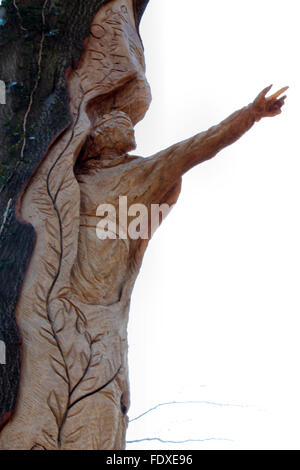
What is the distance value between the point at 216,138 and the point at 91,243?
2.49 ft

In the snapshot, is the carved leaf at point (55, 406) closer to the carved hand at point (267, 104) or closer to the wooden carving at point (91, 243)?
the wooden carving at point (91, 243)

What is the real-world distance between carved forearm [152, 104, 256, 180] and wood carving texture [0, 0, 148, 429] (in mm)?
551

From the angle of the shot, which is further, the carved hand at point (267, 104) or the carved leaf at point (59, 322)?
the carved hand at point (267, 104)

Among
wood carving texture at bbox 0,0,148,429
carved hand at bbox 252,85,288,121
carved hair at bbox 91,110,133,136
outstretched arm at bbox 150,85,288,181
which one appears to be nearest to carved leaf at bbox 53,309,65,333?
wood carving texture at bbox 0,0,148,429

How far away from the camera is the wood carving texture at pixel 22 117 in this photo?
405 cm

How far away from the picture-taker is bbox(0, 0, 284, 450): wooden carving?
400 cm

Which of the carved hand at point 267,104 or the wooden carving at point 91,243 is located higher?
the carved hand at point 267,104

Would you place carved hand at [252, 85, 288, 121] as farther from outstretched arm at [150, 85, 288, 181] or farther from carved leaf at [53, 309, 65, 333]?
carved leaf at [53, 309, 65, 333]

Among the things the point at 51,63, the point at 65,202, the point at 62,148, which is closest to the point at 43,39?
the point at 51,63

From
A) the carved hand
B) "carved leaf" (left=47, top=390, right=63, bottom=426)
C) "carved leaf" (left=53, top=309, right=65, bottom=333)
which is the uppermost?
the carved hand

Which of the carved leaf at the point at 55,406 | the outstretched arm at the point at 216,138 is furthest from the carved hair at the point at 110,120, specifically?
the carved leaf at the point at 55,406

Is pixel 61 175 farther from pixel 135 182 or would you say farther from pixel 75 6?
pixel 75 6

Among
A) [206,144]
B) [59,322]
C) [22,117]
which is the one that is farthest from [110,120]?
[59,322]

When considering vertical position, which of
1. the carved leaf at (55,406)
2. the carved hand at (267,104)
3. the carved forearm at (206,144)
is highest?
the carved hand at (267,104)
